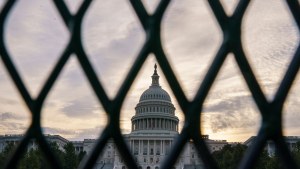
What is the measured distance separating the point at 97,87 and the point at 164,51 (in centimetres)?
32

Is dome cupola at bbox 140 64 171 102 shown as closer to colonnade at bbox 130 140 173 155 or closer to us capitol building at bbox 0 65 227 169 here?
us capitol building at bbox 0 65 227 169

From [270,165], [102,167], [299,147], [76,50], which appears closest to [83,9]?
[76,50]

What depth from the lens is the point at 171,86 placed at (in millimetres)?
1953

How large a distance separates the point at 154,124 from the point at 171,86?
10889 centimetres

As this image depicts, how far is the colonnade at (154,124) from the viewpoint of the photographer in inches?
4331

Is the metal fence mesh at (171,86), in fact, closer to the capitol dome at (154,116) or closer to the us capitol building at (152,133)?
the us capitol building at (152,133)

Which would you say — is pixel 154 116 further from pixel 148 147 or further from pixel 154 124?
pixel 148 147

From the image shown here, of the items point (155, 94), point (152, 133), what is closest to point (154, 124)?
point (152, 133)

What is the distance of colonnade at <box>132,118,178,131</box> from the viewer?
361 ft

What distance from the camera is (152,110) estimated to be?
358ft

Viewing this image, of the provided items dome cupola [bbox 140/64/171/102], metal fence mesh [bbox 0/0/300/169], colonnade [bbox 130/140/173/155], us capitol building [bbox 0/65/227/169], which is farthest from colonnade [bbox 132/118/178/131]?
metal fence mesh [bbox 0/0/300/169]

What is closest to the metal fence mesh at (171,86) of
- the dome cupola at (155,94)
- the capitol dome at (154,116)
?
the capitol dome at (154,116)

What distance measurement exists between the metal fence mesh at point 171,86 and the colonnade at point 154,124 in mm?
107757

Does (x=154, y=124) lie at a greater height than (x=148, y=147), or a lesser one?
greater
